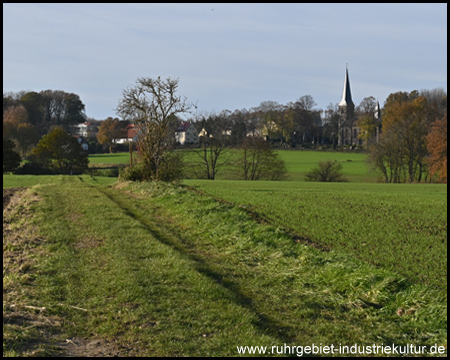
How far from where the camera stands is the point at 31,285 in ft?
30.4

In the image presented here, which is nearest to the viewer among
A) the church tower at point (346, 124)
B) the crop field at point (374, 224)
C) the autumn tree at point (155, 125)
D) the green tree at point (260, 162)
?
the crop field at point (374, 224)

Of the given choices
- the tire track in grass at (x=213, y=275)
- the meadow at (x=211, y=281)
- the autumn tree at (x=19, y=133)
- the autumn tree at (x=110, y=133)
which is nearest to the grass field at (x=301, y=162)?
the autumn tree at (x=19, y=133)

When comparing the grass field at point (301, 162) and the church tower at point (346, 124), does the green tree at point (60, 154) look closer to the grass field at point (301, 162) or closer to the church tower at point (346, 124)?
the grass field at point (301, 162)

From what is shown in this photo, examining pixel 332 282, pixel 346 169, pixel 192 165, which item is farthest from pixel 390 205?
pixel 346 169

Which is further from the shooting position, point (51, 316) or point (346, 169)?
point (346, 169)

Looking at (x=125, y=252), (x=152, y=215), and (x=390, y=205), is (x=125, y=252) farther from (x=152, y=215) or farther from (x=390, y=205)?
(x=390, y=205)

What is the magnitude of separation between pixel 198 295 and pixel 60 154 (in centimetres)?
5930

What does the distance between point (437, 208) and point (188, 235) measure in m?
13.1

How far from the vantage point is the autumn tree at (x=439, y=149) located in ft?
187

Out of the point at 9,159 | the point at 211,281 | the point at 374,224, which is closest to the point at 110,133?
the point at 9,159

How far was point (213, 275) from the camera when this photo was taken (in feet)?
31.6

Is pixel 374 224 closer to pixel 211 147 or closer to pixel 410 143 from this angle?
pixel 211 147

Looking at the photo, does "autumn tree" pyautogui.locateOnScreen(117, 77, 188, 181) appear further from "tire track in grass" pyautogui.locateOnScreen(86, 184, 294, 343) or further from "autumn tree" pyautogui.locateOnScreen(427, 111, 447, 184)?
"autumn tree" pyautogui.locateOnScreen(427, 111, 447, 184)

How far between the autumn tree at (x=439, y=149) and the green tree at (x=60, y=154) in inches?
1669
